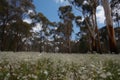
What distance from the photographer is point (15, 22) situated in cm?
4316

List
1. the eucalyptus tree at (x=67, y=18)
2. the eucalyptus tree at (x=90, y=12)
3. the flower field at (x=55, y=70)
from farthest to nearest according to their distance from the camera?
the eucalyptus tree at (x=67, y=18) → the eucalyptus tree at (x=90, y=12) → the flower field at (x=55, y=70)

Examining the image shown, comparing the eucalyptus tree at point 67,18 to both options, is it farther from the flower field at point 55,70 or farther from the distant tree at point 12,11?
the flower field at point 55,70

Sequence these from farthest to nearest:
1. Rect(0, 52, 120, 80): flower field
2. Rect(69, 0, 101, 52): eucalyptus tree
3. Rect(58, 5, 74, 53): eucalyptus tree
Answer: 1. Rect(58, 5, 74, 53): eucalyptus tree
2. Rect(69, 0, 101, 52): eucalyptus tree
3. Rect(0, 52, 120, 80): flower field

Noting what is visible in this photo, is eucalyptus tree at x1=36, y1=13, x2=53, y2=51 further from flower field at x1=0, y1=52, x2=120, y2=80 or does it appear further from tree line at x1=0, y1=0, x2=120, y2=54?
flower field at x1=0, y1=52, x2=120, y2=80

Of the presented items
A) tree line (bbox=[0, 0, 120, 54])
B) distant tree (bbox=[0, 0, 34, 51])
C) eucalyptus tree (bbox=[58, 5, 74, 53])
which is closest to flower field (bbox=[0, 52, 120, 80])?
tree line (bbox=[0, 0, 120, 54])

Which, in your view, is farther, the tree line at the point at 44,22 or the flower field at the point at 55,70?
the tree line at the point at 44,22

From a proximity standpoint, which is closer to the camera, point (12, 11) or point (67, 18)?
point (12, 11)

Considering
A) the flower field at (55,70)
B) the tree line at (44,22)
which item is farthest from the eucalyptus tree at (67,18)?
the flower field at (55,70)

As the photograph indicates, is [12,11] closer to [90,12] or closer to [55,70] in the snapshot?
[90,12]

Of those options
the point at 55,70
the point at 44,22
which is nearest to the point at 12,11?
the point at 44,22

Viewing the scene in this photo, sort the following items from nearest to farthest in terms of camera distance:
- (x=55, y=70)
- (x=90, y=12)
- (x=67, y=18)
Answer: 1. (x=55, y=70)
2. (x=90, y=12)
3. (x=67, y=18)

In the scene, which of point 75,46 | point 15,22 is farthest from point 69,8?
point 75,46

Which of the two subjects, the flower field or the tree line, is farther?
the tree line

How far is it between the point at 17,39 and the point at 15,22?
6.49 m
